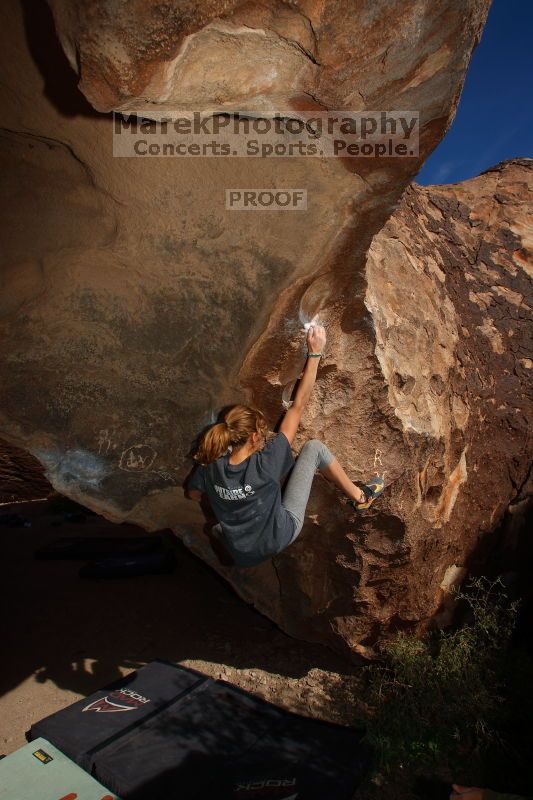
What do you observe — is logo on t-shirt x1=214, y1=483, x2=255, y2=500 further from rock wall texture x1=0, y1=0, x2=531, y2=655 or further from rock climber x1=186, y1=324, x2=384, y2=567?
rock wall texture x1=0, y1=0, x2=531, y2=655

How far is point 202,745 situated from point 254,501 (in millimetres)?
1917

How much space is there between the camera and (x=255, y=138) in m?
1.81

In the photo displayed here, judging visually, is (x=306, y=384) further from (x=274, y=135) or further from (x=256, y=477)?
(x=274, y=135)

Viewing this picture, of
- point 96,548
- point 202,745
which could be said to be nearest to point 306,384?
point 202,745

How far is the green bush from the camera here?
3.15 meters

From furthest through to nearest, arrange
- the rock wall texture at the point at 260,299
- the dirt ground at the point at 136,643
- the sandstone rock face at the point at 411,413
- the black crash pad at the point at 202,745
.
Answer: the dirt ground at the point at 136,643 < the black crash pad at the point at 202,745 < the sandstone rock face at the point at 411,413 < the rock wall texture at the point at 260,299

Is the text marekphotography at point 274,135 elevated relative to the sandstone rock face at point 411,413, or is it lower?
elevated

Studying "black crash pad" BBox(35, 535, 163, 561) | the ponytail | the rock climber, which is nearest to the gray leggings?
the rock climber

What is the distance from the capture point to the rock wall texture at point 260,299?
1.45 meters

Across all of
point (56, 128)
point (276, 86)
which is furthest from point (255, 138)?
point (56, 128)

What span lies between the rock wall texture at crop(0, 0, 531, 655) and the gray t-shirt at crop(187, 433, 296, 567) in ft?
1.36

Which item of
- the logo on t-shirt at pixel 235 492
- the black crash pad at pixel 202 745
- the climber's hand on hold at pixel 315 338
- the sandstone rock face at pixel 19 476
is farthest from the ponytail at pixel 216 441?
the sandstone rock face at pixel 19 476

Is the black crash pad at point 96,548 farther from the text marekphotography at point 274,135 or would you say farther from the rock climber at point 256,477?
the text marekphotography at point 274,135

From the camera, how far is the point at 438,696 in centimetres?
329
